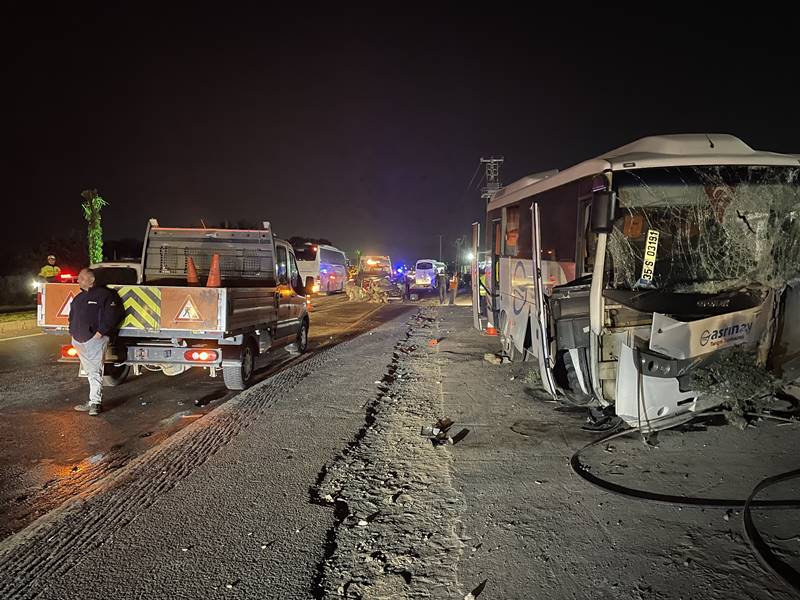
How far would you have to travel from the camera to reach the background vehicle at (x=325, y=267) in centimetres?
3432

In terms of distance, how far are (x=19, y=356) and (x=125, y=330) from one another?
5314 millimetres

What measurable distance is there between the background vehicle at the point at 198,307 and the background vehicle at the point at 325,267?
20.7 metres

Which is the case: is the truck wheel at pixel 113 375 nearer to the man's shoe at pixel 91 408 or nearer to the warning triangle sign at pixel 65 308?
the warning triangle sign at pixel 65 308

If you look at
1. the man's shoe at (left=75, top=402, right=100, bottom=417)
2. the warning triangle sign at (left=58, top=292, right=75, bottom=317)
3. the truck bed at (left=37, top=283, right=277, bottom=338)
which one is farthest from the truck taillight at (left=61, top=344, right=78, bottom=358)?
the man's shoe at (left=75, top=402, right=100, bottom=417)

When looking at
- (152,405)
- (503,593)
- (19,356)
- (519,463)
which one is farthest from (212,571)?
(19,356)

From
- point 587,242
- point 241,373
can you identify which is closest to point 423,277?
point 241,373

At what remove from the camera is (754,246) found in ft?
19.3

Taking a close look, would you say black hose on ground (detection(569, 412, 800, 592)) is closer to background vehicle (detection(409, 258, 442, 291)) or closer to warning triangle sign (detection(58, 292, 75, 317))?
warning triangle sign (detection(58, 292, 75, 317))

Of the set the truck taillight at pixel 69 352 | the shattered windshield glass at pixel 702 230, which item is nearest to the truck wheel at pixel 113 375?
the truck taillight at pixel 69 352

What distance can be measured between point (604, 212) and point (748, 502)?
2812 millimetres

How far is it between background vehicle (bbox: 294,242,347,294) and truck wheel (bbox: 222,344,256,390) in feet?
74.0

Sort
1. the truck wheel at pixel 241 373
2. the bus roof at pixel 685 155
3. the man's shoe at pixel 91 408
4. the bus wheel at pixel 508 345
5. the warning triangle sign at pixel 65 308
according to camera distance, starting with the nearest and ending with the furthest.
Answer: the bus roof at pixel 685 155, the man's shoe at pixel 91 408, the warning triangle sign at pixel 65 308, the truck wheel at pixel 241 373, the bus wheel at pixel 508 345

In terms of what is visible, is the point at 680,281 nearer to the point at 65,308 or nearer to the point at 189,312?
the point at 189,312

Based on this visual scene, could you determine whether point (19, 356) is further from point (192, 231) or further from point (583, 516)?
point (583, 516)
